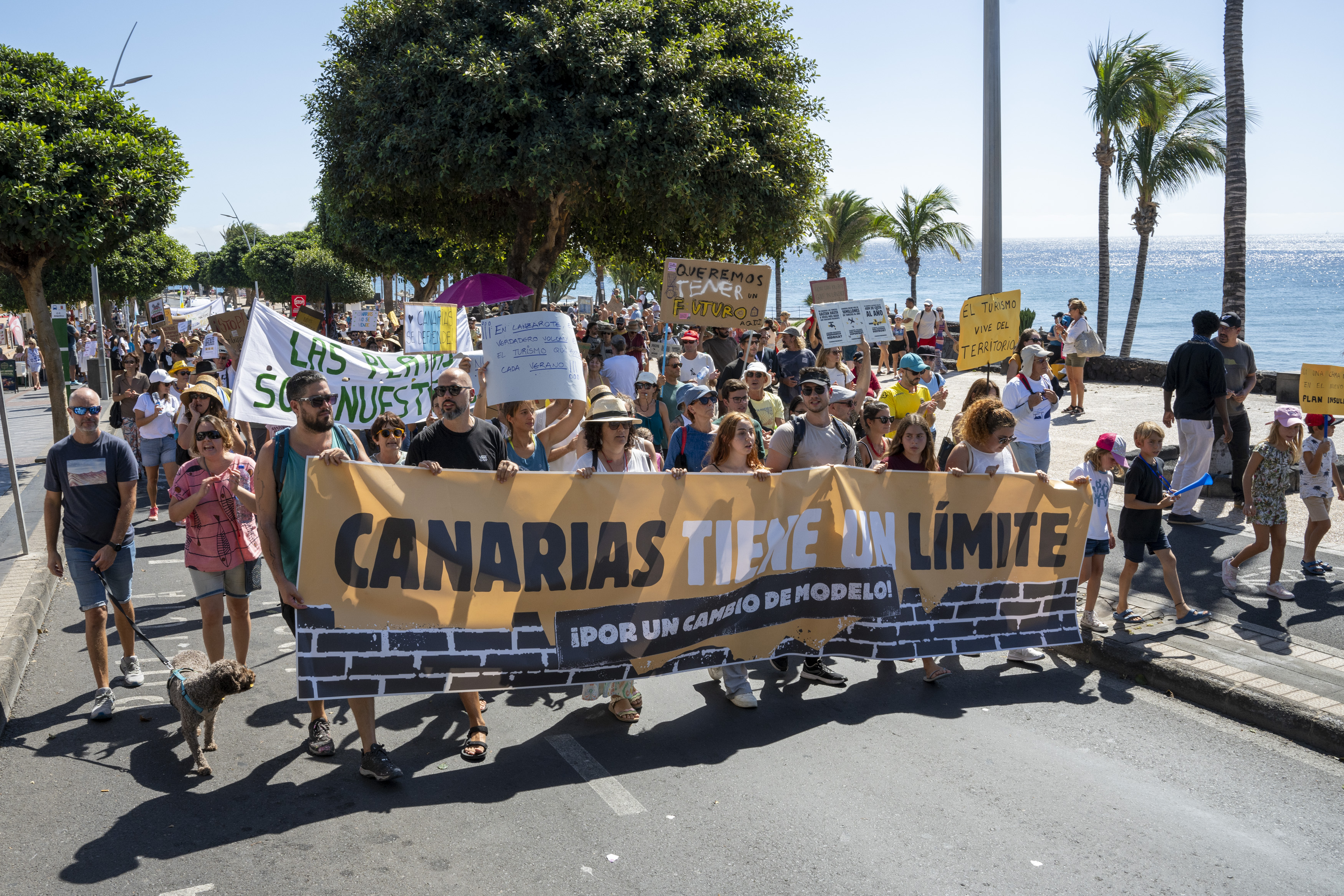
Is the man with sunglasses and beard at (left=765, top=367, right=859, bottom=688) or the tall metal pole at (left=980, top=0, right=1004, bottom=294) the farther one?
the tall metal pole at (left=980, top=0, right=1004, bottom=294)

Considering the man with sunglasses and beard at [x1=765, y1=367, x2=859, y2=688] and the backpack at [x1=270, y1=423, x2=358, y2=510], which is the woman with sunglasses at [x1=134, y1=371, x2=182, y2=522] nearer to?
the backpack at [x1=270, y1=423, x2=358, y2=510]

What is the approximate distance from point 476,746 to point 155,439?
8405 mm

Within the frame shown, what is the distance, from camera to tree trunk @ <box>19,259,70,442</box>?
523 inches

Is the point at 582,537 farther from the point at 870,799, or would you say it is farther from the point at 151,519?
the point at 151,519

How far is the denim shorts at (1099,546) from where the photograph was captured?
6910 millimetres

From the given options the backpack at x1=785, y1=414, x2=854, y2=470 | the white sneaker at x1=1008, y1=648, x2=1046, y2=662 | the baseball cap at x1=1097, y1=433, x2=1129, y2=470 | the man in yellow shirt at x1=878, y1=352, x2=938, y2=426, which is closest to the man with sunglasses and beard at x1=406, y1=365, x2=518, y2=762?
the backpack at x1=785, y1=414, x2=854, y2=470

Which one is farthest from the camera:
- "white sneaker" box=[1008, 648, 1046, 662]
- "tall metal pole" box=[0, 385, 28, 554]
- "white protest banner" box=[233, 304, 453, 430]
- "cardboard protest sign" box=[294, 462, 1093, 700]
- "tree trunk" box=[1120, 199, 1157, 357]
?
"tree trunk" box=[1120, 199, 1157, 357]

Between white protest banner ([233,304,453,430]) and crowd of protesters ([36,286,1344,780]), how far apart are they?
0.30 metres

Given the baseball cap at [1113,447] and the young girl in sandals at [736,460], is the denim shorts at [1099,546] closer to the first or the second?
the baseball cap at [1113,447]

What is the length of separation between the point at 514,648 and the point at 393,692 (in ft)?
2.06

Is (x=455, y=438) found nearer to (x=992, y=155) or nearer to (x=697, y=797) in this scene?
(x=697, y=797)

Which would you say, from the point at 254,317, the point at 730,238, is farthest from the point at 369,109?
the point at 254,317

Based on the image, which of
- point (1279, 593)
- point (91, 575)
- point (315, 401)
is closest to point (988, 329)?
point (1279, 593)

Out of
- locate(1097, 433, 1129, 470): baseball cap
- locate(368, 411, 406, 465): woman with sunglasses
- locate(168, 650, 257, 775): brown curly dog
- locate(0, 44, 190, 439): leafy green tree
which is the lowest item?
locate(168, 650, 257, 775): brown curly dog
